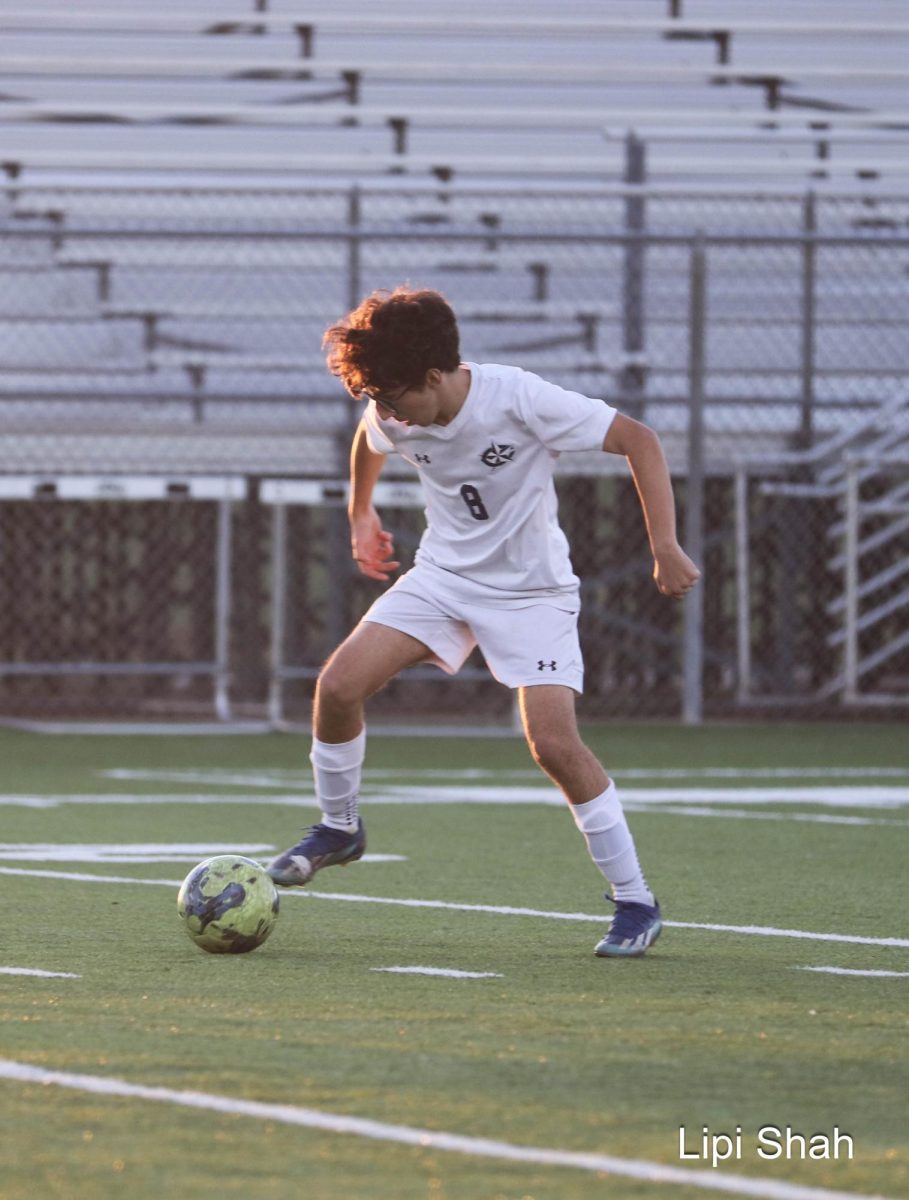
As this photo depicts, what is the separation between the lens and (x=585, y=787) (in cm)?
548

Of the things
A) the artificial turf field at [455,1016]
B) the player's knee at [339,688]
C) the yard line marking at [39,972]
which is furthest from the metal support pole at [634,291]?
the yard line marking at [39,972]

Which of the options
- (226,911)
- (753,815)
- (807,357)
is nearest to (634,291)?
(807,357)

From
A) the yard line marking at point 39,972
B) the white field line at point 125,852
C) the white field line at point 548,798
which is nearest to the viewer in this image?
the yard line marking at point 39,972

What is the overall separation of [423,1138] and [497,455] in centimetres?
255

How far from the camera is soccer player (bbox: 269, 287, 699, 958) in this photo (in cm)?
537

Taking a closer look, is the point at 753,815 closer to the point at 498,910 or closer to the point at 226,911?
the point at 498,910

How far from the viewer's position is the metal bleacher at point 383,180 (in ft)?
52.0

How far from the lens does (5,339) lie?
55.6ft

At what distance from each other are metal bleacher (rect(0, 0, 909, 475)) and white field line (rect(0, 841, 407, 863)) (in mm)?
7591

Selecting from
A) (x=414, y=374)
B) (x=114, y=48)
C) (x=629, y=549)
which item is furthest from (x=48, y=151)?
(x=414, y=374)

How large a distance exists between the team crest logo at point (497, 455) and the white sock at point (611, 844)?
833mm

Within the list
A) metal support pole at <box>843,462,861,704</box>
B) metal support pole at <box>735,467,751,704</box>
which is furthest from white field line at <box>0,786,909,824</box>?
metal support pole at <box>735,467,751,704</box>

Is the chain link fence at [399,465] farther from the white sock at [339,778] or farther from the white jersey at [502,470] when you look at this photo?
the white jersey at [502,470]

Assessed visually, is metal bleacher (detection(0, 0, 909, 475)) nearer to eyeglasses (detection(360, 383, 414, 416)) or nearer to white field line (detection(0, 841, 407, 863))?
white field line (detection(0, 841, 407, 863))
